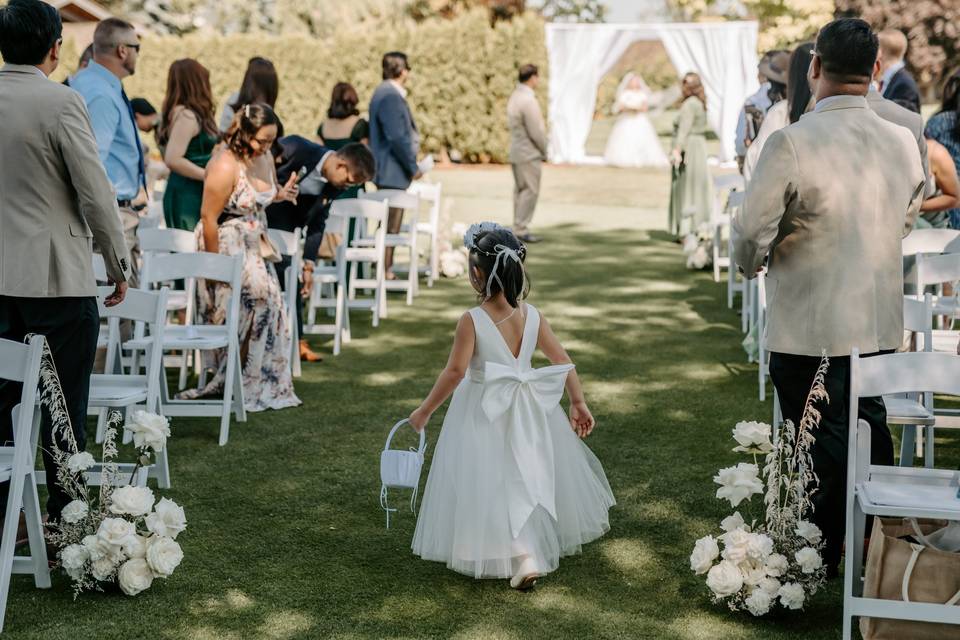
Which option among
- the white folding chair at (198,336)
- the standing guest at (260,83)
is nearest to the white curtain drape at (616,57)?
the standing guest at (260,83)

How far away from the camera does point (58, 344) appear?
4.32m

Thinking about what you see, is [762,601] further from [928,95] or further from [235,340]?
[928,95]

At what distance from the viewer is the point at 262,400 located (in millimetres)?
7145

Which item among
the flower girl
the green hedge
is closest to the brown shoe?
the flower girl

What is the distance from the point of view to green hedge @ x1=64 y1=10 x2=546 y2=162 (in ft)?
88.7

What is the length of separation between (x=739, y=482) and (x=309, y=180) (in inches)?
185

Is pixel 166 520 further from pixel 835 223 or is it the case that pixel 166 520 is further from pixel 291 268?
pixel 291 268

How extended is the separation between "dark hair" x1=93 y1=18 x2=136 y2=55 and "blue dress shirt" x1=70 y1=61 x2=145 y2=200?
0.11 meters

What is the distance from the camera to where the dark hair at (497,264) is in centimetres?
438

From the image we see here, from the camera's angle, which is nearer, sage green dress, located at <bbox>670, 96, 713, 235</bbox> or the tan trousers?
sage green dress, located at <bbox>670, 96, 713, 235</bbox>

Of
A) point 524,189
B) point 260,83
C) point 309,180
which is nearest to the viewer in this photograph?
point 309,180

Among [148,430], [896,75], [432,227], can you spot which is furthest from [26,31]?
[432,227]

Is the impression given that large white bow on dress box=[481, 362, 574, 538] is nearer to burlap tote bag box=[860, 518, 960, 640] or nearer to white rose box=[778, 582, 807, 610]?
white rose box=[778, 582, 807, 610]

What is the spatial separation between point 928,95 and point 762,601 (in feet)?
207
